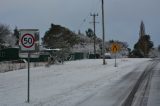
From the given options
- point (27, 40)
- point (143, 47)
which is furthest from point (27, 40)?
point (143, 47)

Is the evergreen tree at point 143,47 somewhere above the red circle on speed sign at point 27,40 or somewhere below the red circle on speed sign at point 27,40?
above

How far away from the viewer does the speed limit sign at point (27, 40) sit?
57.9 feet

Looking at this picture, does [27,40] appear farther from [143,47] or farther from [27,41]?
[143,47]

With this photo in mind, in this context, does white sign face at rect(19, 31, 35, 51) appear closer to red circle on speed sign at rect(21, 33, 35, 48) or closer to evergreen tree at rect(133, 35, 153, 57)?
red circle on speed sign at rect(21, 33, 35, 48)

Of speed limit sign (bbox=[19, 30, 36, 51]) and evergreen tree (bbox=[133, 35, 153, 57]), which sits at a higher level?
evergreen tree (bbox=[133, 35, 153, 57])

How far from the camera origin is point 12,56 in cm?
9525

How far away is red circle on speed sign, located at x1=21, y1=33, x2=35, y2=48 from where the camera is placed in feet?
58.0

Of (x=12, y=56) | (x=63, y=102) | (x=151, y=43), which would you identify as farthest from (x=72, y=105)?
(x=151, y=43)

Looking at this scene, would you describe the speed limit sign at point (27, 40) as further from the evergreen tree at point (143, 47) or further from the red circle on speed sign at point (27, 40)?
the evergreen tree at point (143, 47)

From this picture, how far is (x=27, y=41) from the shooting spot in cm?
1777

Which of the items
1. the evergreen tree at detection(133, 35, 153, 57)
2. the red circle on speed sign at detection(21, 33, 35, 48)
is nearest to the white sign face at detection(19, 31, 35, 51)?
the red circle on speed sign at detection(21, 33, 35, 48)

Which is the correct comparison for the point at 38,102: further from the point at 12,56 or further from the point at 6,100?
the point at 12,56

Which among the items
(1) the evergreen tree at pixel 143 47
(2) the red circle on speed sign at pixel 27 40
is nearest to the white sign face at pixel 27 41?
(2) the red circle on speed sign at pixel 27 40

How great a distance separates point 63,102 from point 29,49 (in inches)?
96.1
